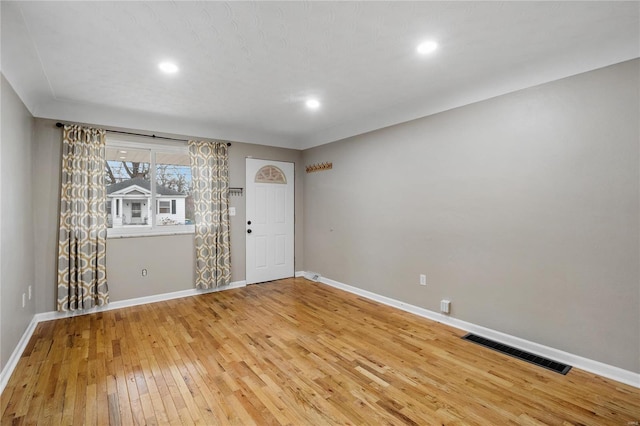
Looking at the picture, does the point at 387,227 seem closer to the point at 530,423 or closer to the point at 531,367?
the point at 531,367

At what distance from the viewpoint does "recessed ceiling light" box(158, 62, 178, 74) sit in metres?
2.71

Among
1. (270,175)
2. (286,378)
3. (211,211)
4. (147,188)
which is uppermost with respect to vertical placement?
(270,175)

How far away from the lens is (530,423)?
6.37ft

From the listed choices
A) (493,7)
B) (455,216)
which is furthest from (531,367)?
(493,7)

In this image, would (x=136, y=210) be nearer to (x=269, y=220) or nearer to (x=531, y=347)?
(x=269, y=220)

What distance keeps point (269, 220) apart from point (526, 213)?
3.88 m

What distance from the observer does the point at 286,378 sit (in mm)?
2457

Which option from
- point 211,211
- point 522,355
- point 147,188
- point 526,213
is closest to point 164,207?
point 147,188

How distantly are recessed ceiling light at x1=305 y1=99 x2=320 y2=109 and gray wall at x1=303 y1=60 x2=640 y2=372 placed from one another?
101cm

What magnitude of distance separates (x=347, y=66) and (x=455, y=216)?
1.99 meters

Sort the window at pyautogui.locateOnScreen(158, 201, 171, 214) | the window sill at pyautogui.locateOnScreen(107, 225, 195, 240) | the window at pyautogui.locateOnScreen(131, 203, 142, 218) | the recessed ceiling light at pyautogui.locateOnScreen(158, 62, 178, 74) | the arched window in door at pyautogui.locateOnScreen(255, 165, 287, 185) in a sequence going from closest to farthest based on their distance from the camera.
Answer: the recessed ceiling light at pyautogui.locateOnScreen(158, 62, 178, 74), the window sill at pyautogui.locateOnScreen(107, 225, 195, 240), the window at pyautogui.locateOnScreen(131, 203, 142, 218), the window at pyautogui.locateOnScreen(158, 201, 171, 214), the arched window in door at pyautogui.locateOnScreen(255, 165, 287, 185)

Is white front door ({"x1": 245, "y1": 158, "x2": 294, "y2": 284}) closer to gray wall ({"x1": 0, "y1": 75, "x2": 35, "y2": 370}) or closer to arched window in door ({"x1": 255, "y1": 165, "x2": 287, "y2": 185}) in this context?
arched window in door ({"x1": 255, "y1": 165, "x2": 287, "y2": 185})

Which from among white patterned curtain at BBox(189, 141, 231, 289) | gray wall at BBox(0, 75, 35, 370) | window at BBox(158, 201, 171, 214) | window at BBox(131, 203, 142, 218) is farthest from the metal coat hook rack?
gray wall at BBox(0, 75, 35, 370)

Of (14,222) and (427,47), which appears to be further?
(14,222)
